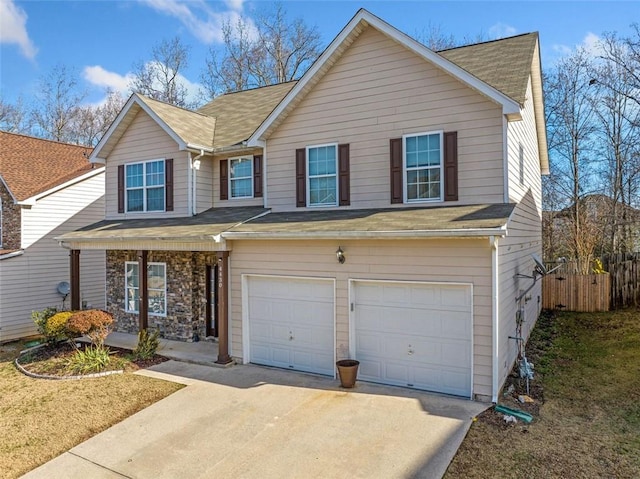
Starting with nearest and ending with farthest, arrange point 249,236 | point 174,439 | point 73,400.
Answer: point 174,439 < point 73,400 < point 249,236

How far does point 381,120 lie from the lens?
10.2 metres

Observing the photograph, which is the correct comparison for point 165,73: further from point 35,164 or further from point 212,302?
point 212,302

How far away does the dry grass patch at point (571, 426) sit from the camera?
223 inches

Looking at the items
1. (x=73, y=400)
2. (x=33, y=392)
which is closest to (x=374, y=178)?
(x=73, y=400)

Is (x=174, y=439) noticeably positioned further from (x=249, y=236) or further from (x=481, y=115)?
(x=481, y=115)

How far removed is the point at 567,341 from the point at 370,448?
8461mm

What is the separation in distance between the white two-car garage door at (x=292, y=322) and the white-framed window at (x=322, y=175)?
2.35 m

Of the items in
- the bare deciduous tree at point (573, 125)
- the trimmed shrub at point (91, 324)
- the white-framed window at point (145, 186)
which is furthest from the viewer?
the bare deciduous tree at point (573, 125)

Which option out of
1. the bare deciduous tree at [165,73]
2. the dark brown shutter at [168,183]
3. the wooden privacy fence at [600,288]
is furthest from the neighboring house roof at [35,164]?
the wooden privacy fence at [600,288]

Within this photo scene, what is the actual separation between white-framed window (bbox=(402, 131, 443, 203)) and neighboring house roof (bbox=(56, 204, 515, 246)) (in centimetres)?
46

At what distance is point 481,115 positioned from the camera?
914 centimetres

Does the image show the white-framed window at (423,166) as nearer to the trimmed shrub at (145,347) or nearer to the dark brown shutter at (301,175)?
the dark brown shutter at (301,175)

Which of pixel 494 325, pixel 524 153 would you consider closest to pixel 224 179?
pixel 524 153

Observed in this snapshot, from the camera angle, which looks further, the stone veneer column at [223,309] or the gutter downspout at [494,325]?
the stone veneer column at [223,309]
